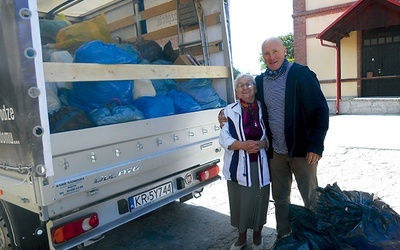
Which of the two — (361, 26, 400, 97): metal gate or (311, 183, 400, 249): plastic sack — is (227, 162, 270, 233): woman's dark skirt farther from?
(361, 26, 400, 97): metal gate

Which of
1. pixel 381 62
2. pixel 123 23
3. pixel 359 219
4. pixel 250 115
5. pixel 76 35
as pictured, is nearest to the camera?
pixel 359 219

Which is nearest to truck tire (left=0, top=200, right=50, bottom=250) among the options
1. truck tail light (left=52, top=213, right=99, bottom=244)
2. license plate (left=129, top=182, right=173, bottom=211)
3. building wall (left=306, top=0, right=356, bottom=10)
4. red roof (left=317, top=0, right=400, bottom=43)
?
truck tail light (left=52, top=213, right=99, bottom=244)

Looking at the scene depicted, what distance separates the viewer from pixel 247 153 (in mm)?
2654

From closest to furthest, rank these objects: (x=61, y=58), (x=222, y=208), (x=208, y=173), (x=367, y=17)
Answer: (x=61, y=58) → (x=208, y=173) → (x=222, y=208) → (x=367, y=17)

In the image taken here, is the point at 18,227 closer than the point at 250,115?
Yes

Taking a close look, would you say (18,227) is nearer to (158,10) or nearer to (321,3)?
(158,10)

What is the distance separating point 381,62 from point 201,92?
11325 mm

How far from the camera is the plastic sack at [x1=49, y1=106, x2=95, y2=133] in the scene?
2.28 metres

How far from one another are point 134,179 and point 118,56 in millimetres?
993

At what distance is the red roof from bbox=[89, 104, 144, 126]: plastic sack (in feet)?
34.5

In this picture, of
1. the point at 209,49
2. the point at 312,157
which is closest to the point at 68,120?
the point at 312,157

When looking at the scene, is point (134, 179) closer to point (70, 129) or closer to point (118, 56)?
point (70, 129)

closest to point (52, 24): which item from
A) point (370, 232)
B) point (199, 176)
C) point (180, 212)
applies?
point (199, 176)

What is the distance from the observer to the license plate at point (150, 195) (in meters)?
2.61
